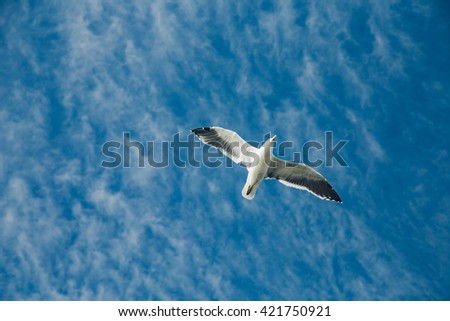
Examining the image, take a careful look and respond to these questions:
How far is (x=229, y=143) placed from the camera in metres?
25.2

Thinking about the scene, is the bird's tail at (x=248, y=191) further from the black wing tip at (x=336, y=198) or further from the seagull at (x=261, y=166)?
the black wing tip at (x=336, y=198)

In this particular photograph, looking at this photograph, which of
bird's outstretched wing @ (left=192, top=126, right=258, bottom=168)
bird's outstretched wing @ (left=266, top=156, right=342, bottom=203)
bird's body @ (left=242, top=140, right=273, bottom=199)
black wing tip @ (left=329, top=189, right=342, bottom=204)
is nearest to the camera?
bird's body @ (left=242, top=140, right=273, bottom=199)

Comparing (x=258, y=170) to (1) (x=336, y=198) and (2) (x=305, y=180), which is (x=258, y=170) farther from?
(1) (x=336, y=198)

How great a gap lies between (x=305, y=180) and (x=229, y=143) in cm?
379

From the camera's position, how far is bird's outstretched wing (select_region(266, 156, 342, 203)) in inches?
984

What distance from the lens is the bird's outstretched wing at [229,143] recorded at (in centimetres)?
2488

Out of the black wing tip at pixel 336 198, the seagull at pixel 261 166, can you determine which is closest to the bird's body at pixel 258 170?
the seagull at pixel 261 166

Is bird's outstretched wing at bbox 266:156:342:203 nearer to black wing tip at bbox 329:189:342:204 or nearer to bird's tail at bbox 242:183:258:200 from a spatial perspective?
black wing tip at bbox 329:189:342:204

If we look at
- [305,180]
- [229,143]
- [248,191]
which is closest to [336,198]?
[305,180]

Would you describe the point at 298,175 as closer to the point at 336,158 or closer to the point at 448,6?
the point at 336,158

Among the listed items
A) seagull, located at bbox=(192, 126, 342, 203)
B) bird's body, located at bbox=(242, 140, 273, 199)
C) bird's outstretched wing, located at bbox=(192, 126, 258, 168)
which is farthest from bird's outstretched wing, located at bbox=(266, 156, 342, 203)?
bird's outstretched wing, located at bbox=(192, 126, 258, 168)

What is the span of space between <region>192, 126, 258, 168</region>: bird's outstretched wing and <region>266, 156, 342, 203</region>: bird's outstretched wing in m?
1.14

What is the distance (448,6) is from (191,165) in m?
16.8
